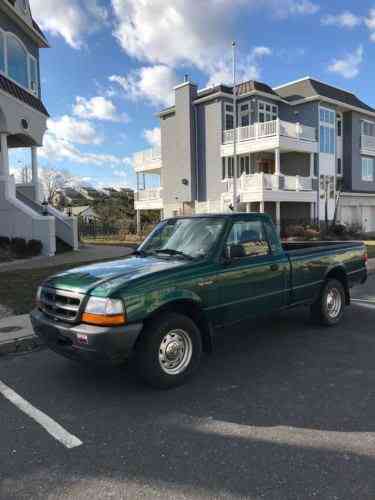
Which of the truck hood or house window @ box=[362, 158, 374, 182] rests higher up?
house window @ box=[362, 158, 374, 182]

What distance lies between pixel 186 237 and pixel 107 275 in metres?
1.35

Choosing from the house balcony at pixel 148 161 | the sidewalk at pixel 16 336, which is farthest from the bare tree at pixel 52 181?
the sidewalk at pixel 16 336

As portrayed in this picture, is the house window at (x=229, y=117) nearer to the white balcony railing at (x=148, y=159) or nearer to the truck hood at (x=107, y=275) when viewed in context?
the white balcony railing at (x=148, y=159)

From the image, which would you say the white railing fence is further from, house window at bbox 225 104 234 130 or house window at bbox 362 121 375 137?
house window at bbox 362 121 375 137

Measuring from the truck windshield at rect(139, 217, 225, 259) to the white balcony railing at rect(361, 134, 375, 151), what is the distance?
32.1 meters

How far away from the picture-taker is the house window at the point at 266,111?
2756 cm

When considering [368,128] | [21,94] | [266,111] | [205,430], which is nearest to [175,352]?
[205,430]

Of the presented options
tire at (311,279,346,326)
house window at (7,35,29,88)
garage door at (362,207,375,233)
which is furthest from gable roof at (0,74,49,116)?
garage door at (362,207,375,233)

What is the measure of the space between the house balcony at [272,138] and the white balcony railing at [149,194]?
690cm

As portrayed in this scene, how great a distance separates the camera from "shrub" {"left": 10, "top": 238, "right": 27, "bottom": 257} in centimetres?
1427

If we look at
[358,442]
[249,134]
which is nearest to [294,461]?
[358,442]

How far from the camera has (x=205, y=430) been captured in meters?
3.31

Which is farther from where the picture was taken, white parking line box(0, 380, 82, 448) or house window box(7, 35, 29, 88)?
house window box(7, 35, 29, 88)

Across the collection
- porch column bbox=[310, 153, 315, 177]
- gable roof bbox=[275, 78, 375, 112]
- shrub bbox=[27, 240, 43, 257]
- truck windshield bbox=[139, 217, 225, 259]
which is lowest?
shrub bbox=[27, 240, 43, 257]
